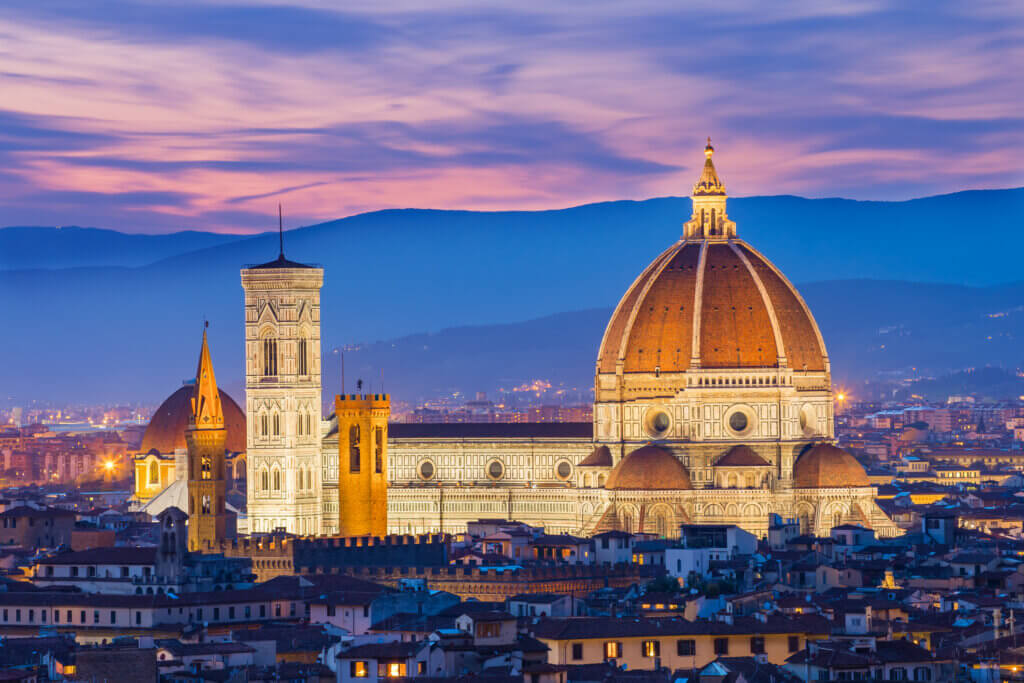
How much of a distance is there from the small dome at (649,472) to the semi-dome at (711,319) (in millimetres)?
6349

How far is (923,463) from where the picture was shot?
197750 millimetres

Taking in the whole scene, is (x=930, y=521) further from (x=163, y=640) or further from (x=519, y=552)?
(x=163, y=640)

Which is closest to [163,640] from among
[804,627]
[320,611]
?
[320,611]

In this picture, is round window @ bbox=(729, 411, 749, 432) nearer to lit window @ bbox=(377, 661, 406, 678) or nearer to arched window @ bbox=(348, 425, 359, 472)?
arched window @ bbox=(348, 425, 359, 472)

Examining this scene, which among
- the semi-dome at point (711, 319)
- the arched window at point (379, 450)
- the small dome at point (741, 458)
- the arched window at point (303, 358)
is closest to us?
the arched window at point (379, 450)

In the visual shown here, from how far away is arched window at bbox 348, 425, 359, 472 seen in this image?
128625mm

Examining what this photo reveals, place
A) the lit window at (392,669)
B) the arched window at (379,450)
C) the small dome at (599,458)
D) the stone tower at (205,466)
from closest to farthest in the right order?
the lit window at (392,669) < the stone tower at (205,466) < the arched window at (379,450) < the small dome at (599,458)

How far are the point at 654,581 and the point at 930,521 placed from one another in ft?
86.8

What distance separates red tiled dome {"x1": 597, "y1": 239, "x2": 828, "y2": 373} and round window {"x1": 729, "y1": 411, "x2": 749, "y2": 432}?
7.13 feet

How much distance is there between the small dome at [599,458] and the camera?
132 metres

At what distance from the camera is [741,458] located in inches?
5123

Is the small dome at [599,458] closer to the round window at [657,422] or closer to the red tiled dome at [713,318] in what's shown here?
the round window at [657,422]

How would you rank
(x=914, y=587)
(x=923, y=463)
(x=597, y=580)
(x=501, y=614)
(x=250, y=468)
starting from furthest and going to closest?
(x=923, y=463)
(x=250, y=468)
(x=597, y=580)
(x=914, y=587)
(x=501, y=614)

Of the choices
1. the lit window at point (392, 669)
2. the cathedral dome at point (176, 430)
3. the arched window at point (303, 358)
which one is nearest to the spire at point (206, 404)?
the arched window at point (303, 358)
